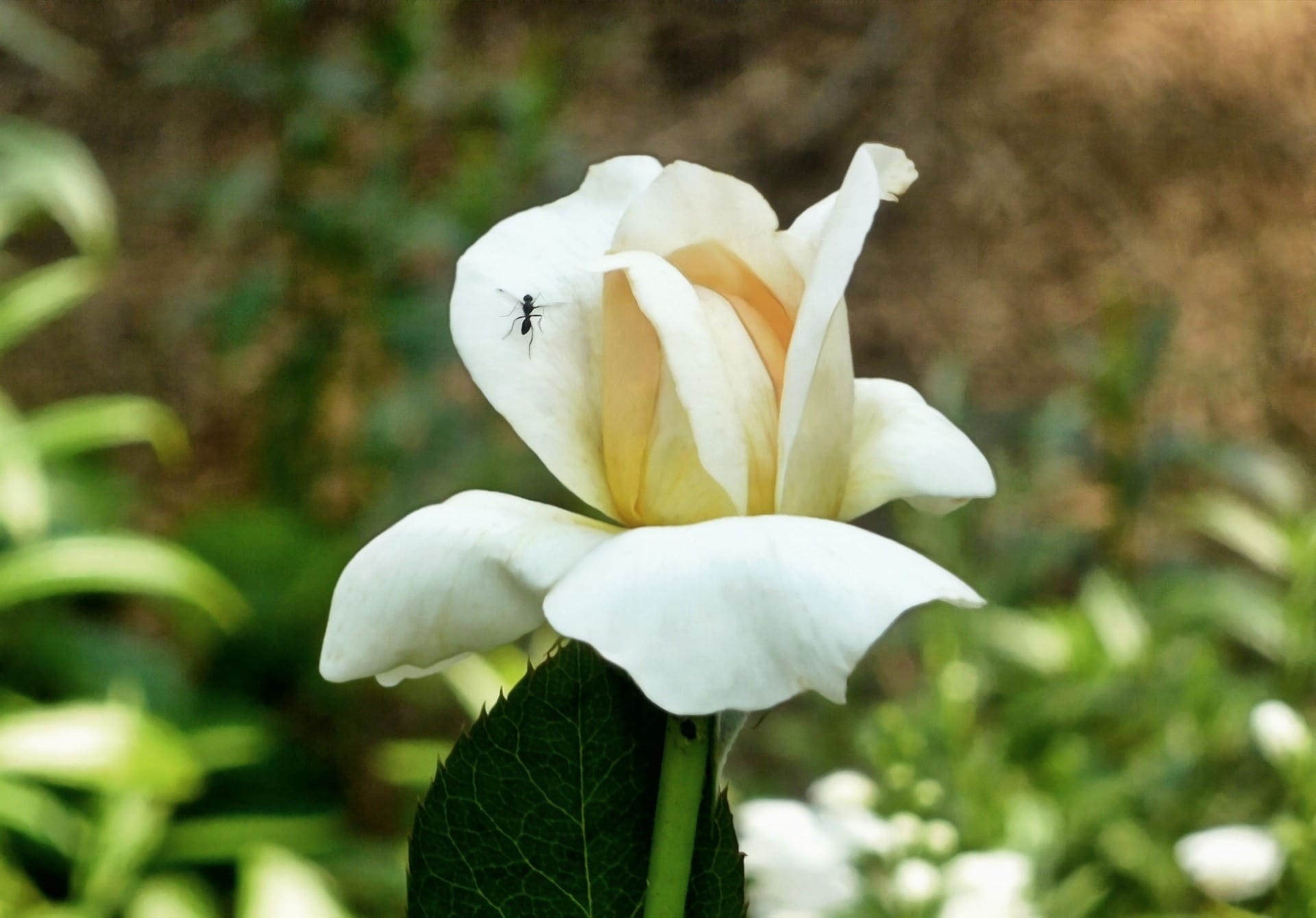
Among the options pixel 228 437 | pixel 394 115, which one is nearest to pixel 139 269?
pixel 228 437

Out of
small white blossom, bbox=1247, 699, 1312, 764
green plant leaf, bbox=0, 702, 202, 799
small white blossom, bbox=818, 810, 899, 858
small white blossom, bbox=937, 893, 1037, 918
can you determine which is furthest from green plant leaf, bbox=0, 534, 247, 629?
small white blossom, bbox=1247, 699, 1312, 764

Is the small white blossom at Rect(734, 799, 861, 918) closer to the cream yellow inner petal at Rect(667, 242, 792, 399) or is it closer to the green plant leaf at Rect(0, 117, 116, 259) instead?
the cream yellow inner petal at Rect(667, 242, 792, 399)

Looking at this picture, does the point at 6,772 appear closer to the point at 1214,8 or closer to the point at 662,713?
the point at 662,713

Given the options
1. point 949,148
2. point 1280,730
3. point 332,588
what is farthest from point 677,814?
point 949,148

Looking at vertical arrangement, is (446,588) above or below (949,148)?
below

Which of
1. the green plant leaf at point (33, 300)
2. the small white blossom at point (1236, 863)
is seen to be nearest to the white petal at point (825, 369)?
the small white blossom at point (1236, 863)

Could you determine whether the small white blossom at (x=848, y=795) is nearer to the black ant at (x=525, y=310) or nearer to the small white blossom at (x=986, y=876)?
the small white blossom at (x=986, y=876)

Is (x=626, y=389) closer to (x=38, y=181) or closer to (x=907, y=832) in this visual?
(x=907, y=832)
